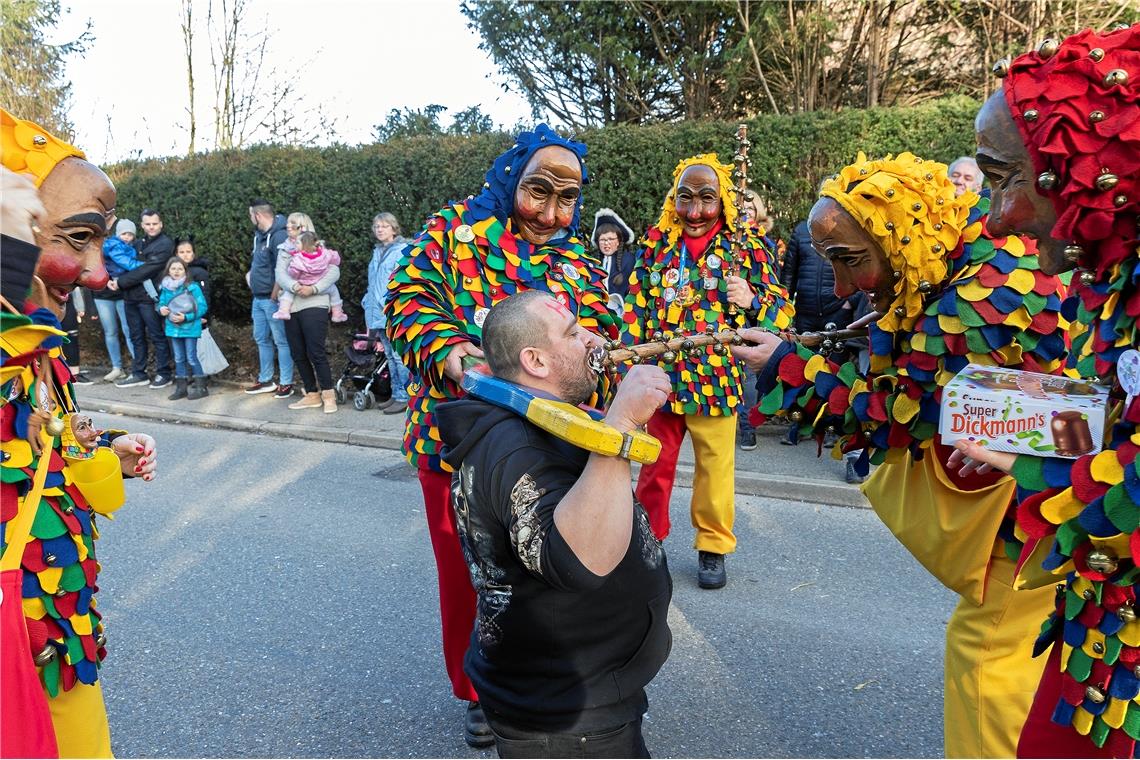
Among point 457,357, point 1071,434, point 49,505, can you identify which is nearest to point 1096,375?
point 1071,434

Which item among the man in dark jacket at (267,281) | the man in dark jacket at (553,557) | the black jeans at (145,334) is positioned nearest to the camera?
the man in dark jacket at (553,557)

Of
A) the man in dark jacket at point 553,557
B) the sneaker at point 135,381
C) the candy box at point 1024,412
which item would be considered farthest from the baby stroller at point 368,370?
the candy box at point 1024,412

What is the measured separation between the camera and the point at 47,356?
1.97m

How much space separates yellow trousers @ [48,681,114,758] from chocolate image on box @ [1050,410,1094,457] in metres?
2.20

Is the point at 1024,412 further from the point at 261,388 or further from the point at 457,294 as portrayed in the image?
the point at 261,388

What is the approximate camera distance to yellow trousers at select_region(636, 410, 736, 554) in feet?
14.2

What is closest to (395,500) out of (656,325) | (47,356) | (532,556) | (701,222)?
(656,325)

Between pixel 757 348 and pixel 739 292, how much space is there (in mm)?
1592

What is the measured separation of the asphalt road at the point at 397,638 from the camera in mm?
3100

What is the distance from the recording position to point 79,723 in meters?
1.92

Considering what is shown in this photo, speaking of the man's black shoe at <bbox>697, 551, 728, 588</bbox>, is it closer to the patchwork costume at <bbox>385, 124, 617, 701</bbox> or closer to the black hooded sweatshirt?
the patchwork costume at <bbox>385, 124, 617, 701</bbox>

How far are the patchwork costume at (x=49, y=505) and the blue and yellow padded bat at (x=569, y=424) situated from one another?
0.92 metres

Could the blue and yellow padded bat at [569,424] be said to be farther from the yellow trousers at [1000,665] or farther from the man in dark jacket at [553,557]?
the yellow trousers at [1000,665]

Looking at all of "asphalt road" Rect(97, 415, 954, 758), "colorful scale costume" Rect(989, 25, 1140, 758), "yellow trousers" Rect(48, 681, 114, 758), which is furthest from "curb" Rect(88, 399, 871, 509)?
"yellow trousers" Rect(48, 681, 114, 758)
